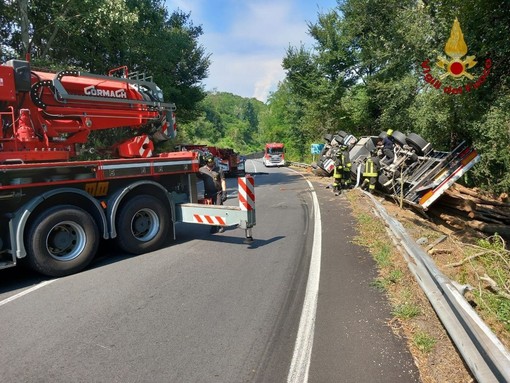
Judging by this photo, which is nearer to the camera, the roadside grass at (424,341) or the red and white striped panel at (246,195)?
the roadside grass at (424,341)

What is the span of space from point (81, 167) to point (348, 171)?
1178 cm

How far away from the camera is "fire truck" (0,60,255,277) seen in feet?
19.5

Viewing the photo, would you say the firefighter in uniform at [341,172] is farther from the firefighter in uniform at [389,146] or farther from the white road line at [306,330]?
the white road line at [306,330]

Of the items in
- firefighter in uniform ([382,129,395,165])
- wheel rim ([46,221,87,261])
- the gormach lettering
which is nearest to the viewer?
wheel rim ([46,221,87,261])

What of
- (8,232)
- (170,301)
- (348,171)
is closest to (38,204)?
(8,232)

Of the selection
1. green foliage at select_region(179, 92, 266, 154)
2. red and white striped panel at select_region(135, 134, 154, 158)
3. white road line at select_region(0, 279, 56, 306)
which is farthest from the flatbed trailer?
green foliage at select_region(179, 92, 266, 154)

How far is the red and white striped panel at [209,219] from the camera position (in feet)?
25.1

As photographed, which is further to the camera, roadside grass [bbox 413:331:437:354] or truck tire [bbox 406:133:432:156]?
truck tire [bbox 406:133:432:156]

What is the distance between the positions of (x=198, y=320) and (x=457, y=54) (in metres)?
7.89

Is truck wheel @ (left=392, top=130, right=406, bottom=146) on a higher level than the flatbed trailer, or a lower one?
higher

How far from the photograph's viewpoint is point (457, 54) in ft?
29.4

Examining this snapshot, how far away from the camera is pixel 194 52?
26.9 meters

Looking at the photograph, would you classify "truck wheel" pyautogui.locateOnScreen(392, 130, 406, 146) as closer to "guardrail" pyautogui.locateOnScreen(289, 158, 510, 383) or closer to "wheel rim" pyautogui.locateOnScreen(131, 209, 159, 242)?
"guardrail" pyautogui.locateOnScreen(289, 158, 510, 383)

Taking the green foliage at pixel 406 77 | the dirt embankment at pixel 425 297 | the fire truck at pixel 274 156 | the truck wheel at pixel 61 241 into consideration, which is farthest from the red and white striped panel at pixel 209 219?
the fire truck at pixel 274 156
